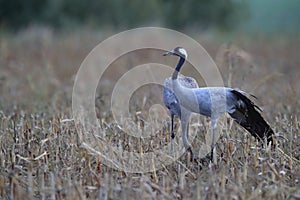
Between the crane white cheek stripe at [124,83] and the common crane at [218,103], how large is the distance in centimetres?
52

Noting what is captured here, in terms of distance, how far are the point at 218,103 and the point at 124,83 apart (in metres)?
6.16

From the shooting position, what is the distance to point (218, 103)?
18.5ft

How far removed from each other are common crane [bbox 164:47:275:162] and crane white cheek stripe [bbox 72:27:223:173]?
52 cm

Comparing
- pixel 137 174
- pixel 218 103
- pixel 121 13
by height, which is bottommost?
pixel 137 174

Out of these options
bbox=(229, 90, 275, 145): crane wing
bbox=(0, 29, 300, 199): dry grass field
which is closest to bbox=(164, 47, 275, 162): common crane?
bbox=(229, 90, 275, 145): crane wing

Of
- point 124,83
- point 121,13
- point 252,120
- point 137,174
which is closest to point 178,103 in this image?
point 252,120

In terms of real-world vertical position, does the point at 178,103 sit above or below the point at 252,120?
above

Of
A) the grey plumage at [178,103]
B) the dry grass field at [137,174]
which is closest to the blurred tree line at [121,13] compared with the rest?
the dry grass field at [137,174]

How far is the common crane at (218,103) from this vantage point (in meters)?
5.59

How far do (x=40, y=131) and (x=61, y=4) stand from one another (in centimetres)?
1690

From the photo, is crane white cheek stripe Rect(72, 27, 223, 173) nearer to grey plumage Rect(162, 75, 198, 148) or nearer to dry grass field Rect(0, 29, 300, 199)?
dry grass field Rect(0, 29, 300, 199)

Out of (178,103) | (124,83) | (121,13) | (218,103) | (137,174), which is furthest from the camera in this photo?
(121,13)

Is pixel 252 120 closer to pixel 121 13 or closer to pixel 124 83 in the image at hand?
pixel 124 83

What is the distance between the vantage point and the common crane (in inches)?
220
